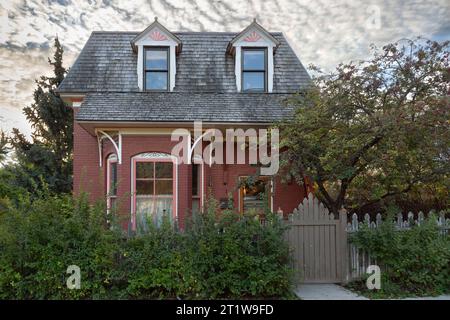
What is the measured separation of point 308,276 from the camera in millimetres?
6711

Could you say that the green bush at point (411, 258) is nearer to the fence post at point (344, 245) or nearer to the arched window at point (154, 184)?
the fence post at point (344, 245)

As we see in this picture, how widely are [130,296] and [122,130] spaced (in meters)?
5.72

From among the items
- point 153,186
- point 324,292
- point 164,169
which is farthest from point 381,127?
point 153,186

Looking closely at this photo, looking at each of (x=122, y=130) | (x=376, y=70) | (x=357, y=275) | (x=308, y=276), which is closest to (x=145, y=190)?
(x=122, y=130)

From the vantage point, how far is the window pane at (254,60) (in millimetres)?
12062

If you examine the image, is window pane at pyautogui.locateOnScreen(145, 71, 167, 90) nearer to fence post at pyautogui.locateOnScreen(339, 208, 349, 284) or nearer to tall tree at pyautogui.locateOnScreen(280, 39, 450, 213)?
tall tree at pyautogui.locateOnScreen(280, 39, 450, 213)

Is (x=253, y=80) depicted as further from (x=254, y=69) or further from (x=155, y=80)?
(x=155, y=80)

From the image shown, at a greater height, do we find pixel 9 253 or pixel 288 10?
pixel 288 10

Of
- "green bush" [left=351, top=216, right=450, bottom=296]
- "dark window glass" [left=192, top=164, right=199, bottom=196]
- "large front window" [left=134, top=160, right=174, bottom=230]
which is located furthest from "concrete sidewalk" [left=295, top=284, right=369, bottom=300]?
"dark window glass" [left=192, top=164, right=199, bottom=196]

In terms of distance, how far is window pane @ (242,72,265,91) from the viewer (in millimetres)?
11977

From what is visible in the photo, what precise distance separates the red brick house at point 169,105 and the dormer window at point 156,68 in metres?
0.04

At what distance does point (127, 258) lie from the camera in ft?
19.1

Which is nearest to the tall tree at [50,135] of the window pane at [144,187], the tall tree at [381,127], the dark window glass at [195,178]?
the window pane at [144,187]
